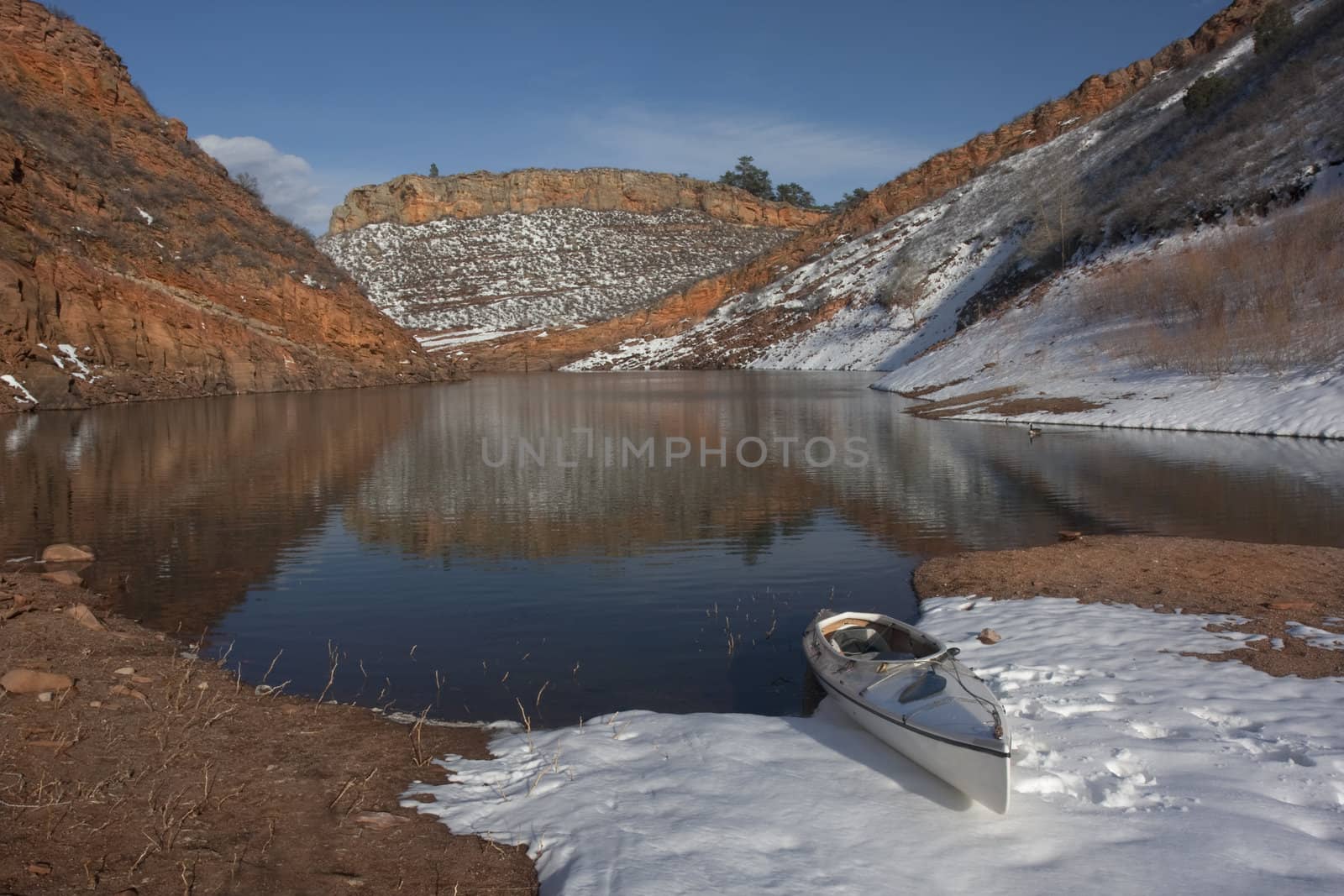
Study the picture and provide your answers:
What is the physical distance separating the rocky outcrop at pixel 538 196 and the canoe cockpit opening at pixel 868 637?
471 feet

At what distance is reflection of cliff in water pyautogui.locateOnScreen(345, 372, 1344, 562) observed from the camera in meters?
16.3

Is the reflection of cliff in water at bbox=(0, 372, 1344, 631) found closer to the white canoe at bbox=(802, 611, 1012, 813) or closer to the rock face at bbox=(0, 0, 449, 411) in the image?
the white canoe at bbox=(802, 611, 1012, 813)

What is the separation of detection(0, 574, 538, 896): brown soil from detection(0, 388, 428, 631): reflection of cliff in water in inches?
139

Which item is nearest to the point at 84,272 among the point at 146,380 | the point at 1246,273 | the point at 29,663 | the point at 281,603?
the point at 146,380

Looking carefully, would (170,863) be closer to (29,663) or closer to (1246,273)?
(29,663)

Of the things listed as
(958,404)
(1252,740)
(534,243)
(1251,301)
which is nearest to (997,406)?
(958,404)

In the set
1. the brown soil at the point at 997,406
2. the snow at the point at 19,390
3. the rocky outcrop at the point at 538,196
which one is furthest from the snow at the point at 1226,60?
the rocky outcrop at the point at 538,196

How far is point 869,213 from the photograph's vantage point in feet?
328

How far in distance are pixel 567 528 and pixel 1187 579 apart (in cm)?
1011

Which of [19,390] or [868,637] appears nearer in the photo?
[868,637]

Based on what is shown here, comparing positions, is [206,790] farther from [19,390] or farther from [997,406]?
[19,390]

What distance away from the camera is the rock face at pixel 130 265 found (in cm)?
4209

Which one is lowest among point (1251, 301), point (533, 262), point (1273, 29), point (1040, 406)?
point (1040, 406)

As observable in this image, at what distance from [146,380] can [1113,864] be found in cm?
5100
